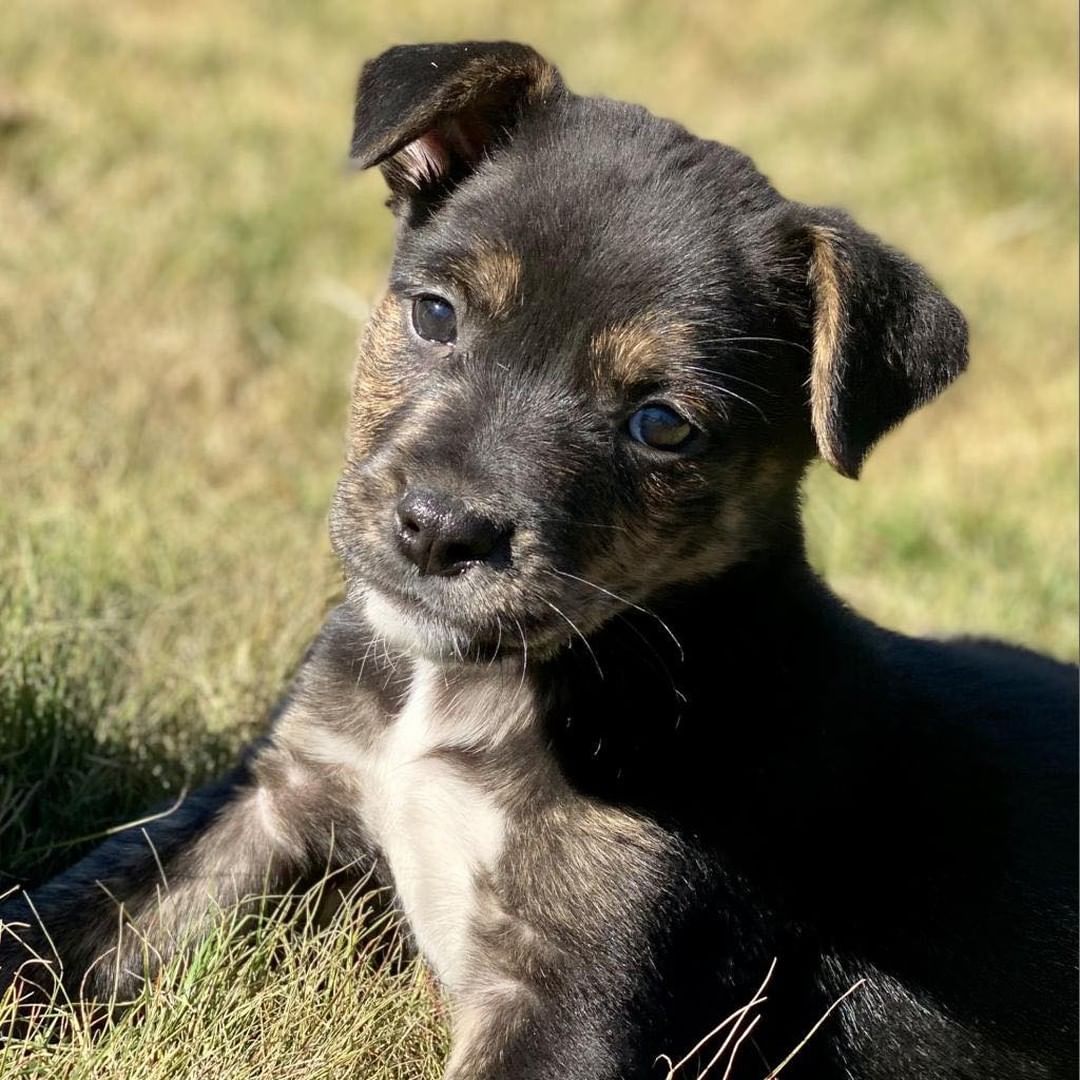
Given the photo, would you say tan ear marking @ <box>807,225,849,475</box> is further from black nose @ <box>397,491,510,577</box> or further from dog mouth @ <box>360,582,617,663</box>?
black nose @ <box>397,491,510,577</box>

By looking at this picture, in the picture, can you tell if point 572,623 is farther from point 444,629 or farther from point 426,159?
point 426,159

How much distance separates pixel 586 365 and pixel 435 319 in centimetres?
43

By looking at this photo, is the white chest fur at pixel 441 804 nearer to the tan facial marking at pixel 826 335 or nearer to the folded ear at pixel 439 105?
the tan facial marking at pixel 826 335

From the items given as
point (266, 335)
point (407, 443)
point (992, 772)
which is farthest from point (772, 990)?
Answer: point (266, 335)

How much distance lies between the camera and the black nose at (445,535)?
11.5 ft

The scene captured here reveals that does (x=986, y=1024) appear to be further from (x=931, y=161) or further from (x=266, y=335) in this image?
(x=931, y=161)

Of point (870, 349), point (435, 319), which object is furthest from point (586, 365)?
point (870, 349)

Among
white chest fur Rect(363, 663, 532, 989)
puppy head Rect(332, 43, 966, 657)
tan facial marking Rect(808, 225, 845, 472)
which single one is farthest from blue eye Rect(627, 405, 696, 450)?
white chest fur Rect(363, 663, 532, 989)

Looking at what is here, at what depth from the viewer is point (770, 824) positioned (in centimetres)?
404

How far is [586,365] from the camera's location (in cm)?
376

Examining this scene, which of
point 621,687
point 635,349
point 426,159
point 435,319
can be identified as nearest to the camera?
point 635,349

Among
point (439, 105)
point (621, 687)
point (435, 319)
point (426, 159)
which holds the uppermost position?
point (439, 105)

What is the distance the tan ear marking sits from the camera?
382 cm

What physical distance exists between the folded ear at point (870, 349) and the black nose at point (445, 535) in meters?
0.83
